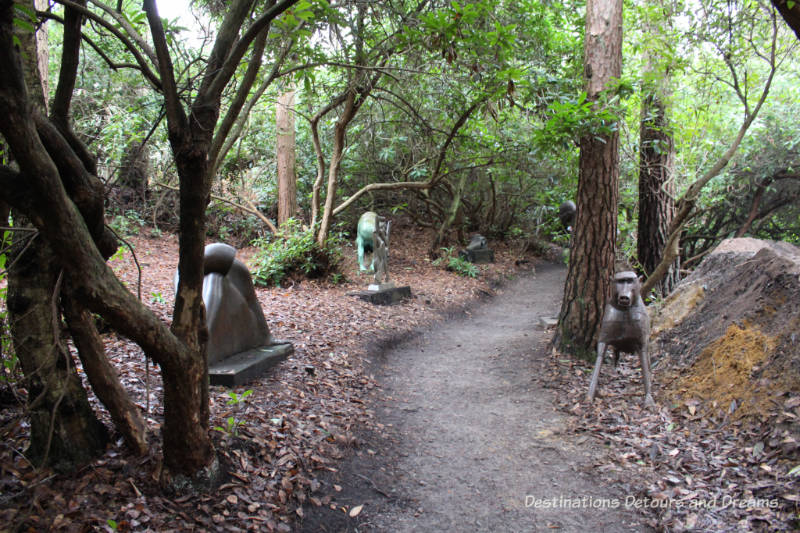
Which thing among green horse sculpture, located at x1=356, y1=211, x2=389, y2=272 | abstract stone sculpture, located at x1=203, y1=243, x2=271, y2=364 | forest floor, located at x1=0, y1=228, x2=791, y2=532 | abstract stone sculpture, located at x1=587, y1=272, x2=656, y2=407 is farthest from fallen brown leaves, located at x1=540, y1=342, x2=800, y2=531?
green horse sculpture, located at x1=356, y1=211, x2=389, y2=272

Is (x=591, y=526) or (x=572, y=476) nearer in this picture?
(x=591, y=526)

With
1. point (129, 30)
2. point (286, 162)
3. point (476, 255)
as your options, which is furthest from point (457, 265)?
point (129, 30)

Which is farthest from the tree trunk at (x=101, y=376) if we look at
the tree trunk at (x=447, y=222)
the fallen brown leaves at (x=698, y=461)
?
the tree trunk at (x=447, y=222)

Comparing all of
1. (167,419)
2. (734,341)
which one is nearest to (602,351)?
(734,341)

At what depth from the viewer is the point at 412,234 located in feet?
49.5

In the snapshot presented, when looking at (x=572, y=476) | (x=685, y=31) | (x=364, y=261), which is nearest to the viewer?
(x=572, y=476)

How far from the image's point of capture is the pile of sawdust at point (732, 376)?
3508 mm

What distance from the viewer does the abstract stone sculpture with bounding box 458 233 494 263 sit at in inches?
520

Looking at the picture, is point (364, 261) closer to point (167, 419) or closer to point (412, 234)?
point (412, 234)

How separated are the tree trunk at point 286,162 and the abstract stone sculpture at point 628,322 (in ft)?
25.8

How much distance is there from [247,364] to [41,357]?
1.90 metres

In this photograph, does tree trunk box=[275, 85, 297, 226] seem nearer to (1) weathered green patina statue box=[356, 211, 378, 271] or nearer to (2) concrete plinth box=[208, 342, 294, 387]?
(1) weathered green patina statue box=[356, 211, 378, 271]

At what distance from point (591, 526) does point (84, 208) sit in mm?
3143

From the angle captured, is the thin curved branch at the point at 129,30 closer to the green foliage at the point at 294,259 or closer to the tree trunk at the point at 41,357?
the tree trunk at the point at 41,357
